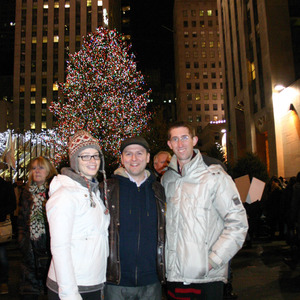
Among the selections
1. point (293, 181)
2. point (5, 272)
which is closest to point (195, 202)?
point (5, 272)

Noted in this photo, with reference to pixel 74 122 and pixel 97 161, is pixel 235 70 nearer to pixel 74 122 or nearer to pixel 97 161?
pixel 74 122

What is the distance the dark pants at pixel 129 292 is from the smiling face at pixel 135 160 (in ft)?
3.14

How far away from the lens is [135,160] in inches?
123

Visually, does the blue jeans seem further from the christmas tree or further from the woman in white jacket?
the christmas tree

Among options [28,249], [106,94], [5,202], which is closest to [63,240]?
[28,249]

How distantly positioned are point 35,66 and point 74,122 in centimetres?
7107

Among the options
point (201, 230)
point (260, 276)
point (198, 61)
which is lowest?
point (260, 276)

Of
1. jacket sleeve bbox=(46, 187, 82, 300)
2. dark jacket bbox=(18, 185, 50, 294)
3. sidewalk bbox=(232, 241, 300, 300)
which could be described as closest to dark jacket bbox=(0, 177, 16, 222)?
dark jacket bbox=(18, 185, 50, 294)

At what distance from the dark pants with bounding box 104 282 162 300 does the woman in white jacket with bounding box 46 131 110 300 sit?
24cm

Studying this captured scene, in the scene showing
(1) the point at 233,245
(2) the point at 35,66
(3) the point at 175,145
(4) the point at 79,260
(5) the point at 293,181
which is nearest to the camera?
(4) the point at 79,260

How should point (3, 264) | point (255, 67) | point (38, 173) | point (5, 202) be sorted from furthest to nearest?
point (255, 67) → point (3, 264) → point (5, 202) → point (38, 173)

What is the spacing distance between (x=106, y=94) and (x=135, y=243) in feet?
87.6

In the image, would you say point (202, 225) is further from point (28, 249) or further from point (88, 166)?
point (28, 249)

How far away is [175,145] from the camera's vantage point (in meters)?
3.19
